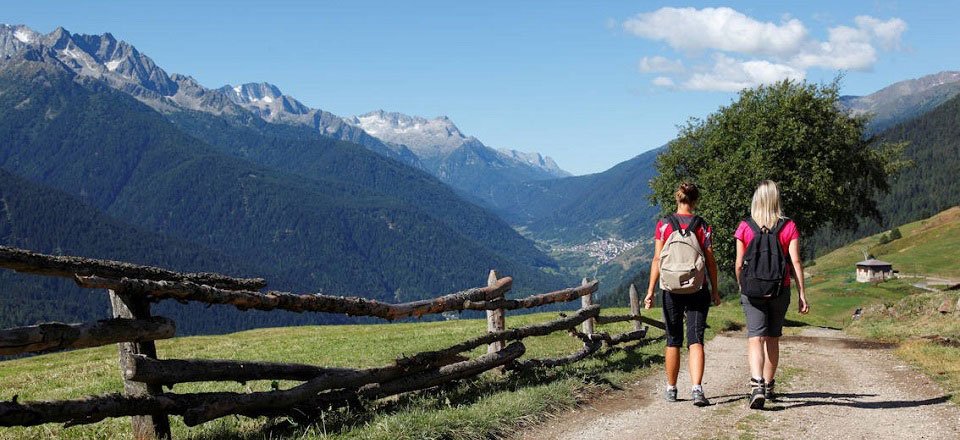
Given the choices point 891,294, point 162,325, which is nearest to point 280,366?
point 162,325

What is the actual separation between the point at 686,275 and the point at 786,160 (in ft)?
108

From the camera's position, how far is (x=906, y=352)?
18.2m

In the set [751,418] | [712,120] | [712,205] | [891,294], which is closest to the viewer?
[751,418]

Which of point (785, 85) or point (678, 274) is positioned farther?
point (785, 85)

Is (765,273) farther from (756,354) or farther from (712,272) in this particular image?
(756,354)

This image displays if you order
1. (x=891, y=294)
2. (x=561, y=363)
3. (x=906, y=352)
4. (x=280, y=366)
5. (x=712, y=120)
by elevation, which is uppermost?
(x=712, y=120)

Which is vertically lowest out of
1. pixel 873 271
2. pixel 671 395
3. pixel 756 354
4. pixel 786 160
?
pixel 873 271

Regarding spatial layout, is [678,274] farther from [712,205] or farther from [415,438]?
[712,205]

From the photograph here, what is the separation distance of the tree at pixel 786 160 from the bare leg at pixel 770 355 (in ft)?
94.4

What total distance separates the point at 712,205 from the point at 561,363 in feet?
92.4

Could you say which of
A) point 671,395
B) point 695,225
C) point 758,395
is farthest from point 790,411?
point 695,225

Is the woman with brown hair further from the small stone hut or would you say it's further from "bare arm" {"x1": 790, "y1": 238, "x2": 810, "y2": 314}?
the small stone hut

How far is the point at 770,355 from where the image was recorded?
1107 centimetres

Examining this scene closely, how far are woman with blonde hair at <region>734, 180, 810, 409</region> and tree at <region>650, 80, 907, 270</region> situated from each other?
94.6 feet
